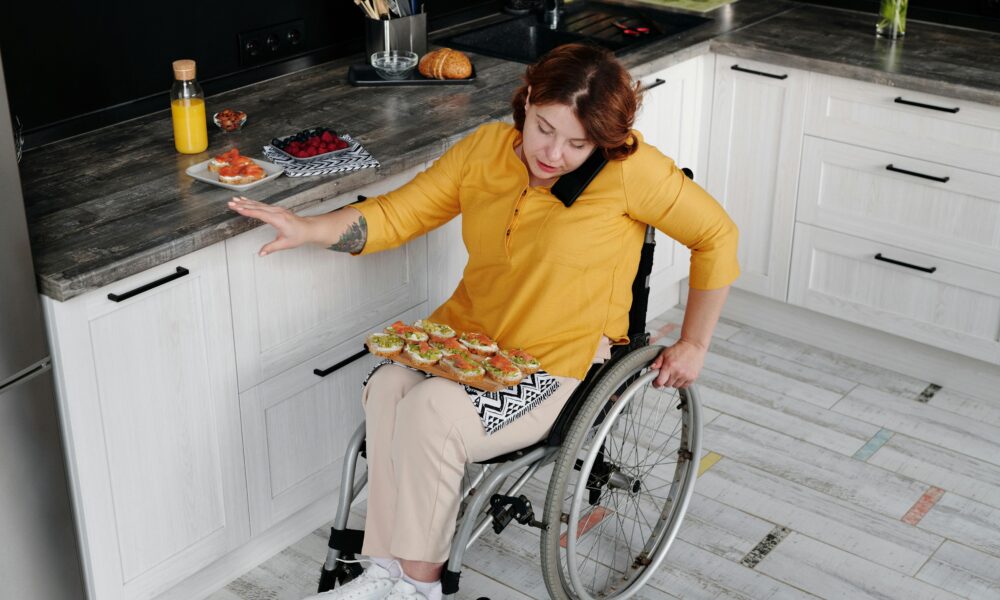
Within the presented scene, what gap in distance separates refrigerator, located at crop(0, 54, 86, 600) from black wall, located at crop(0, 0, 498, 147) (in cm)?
63

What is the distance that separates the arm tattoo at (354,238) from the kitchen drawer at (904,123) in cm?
150

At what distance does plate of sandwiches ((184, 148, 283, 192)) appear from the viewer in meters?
2.22

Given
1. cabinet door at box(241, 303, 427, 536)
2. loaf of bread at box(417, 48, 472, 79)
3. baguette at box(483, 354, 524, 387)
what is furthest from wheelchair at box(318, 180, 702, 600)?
loaf of bread at box(417, 48, 472, 79)

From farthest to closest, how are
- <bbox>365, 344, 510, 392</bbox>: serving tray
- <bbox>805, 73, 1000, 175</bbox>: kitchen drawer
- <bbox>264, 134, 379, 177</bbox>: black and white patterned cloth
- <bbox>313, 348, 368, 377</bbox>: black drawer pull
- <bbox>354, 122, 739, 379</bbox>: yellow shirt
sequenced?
<bbox>805, 73, 1000, 175</bbox>: kitchen drawer < <bbox>313, 348, 368, 377</bbox>: black drawer pull < <bbox>264, 134, 379, 177</bbox>: black and white patterned cloth < <bbox>354, 122, 739, 379</bbox>: yellow shirt < <bbox>365, 344, 510, 392</bbox>: serving tray

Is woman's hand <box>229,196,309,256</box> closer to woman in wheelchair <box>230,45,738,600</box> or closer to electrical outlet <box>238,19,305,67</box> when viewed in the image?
Result: woman in wheelchair <box>230,45,738,600</box>

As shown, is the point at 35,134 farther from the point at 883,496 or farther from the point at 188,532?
the point at 883,496

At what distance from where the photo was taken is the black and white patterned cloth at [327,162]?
2.31 m

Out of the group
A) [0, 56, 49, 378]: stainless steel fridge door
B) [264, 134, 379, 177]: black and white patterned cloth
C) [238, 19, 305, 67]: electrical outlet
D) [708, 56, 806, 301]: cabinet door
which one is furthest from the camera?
[708, 56, 806, 301]: cabinet door

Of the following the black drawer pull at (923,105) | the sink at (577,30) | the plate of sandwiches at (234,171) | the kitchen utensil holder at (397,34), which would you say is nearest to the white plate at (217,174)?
the plate of sandwiches at (234,171)

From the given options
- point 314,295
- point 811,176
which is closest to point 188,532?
point 314,295

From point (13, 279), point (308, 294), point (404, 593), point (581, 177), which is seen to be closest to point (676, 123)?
point (581, 177)

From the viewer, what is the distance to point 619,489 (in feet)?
8.38

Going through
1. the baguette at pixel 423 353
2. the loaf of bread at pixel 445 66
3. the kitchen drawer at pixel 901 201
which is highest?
the loaf of bread at pixel 445 66

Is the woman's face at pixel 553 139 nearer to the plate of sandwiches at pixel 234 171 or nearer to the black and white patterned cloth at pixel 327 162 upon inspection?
the black and white patterned cloth at pixel 327 162
